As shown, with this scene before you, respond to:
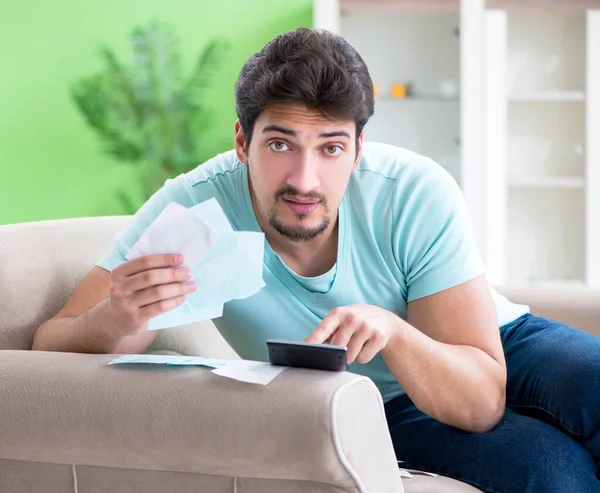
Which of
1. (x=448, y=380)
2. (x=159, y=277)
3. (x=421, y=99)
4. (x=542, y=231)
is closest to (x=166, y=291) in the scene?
(x=159, y=277)

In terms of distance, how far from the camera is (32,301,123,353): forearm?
1.53m

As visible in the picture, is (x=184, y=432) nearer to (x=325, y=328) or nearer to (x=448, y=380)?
(x=325, y=328)

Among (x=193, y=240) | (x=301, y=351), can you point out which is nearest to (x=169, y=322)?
(x=193, y=240)

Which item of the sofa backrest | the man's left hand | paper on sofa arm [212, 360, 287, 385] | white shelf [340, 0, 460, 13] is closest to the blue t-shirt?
the sofa backrest

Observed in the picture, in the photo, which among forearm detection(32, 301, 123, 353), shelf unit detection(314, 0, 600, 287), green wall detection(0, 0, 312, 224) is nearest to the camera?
forearm detection(32, 301, 123, 353)

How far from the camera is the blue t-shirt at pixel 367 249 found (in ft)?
5.59

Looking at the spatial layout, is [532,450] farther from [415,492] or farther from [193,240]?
[193,240]

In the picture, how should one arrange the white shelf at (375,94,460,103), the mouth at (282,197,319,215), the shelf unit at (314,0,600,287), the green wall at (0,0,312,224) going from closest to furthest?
the mouth at (282,197,319,215) < the shelf unit at (314,0,600,287) < the white shelf at (375,94,460,103) < the green wall at (0,0,312,224)

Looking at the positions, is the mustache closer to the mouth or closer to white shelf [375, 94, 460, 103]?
the mouth

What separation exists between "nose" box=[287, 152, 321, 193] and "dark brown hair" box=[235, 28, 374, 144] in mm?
86

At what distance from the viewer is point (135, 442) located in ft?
4.20

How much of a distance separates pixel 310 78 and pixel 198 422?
650 millimetres

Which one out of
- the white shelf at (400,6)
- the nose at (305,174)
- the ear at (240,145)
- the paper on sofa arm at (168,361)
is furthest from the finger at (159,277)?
the white shelf at (400,6)

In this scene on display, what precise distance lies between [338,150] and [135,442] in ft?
2.12
